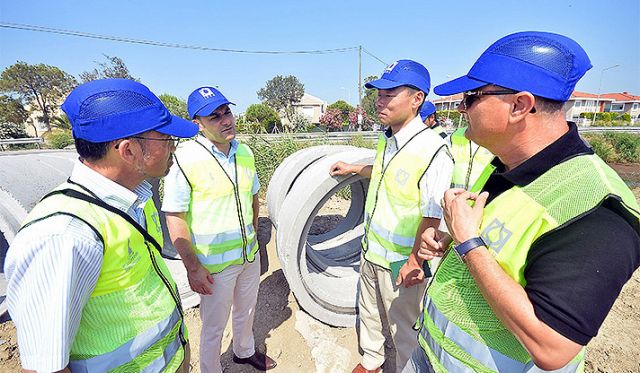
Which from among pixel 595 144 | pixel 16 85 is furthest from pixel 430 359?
pixel 16 85

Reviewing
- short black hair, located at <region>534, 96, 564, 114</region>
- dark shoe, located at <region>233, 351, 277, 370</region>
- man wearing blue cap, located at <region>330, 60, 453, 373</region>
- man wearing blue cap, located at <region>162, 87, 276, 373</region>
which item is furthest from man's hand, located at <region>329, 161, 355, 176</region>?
short black hair, located at <region>534, 96, 564, 114</region>

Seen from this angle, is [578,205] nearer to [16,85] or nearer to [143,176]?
[143,176]

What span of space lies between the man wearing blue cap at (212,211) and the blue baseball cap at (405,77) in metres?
1.26

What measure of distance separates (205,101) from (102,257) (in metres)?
1.60

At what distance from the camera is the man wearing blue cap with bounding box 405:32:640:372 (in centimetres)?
94

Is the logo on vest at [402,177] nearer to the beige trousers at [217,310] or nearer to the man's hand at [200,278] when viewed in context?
the beige trousers at [217,310]

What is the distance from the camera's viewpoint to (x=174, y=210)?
238 centimetres

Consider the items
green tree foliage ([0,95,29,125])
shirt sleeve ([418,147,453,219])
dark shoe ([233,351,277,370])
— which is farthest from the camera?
green tree foliage ([0,95,29,125])

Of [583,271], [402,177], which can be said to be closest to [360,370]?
[402,177]

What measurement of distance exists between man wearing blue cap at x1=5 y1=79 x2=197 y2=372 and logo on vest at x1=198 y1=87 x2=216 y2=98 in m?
0.96

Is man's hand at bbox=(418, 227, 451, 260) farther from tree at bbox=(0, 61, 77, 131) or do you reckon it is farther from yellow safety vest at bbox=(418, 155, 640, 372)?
tree at bbox=(0, 61, 77, 131)

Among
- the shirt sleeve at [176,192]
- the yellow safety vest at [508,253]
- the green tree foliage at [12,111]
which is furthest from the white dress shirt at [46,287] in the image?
the green tree foliage at [12,111]

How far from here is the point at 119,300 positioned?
1.29m

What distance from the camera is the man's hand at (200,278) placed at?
239 centimetres
